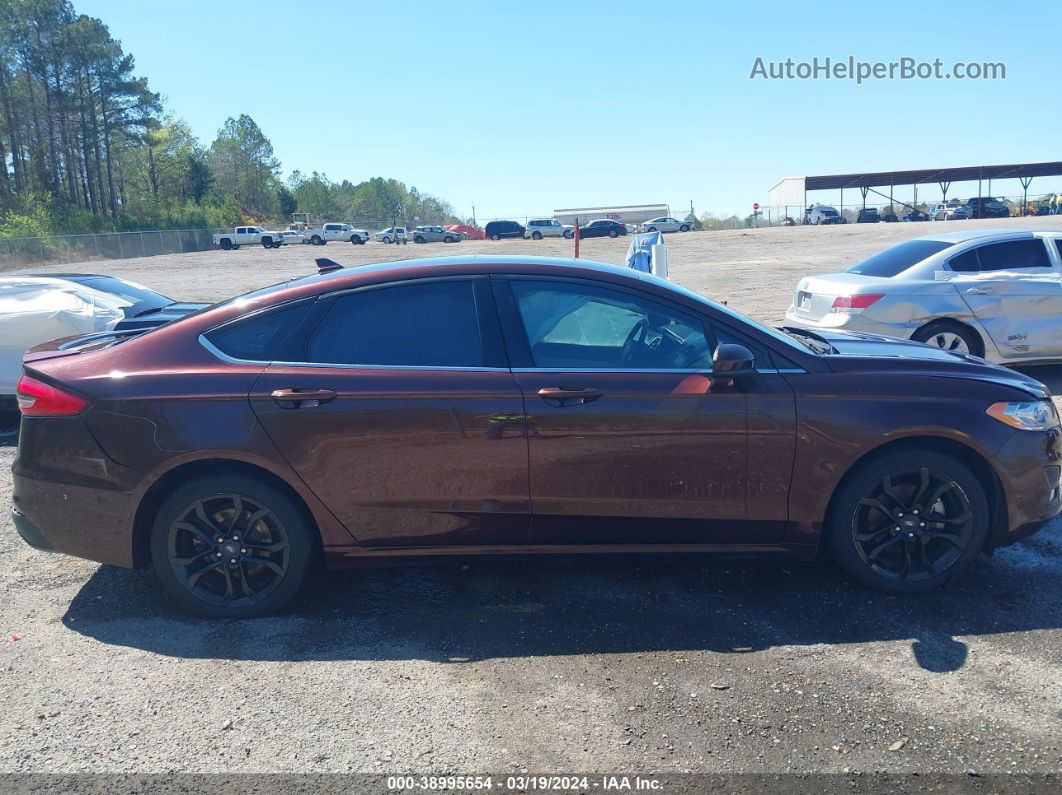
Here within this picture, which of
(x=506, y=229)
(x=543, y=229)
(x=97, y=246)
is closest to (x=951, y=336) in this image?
(x=97, y=246)

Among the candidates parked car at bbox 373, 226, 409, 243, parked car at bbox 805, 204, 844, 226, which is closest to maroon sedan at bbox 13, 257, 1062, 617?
parked car at bbox 805, 204, 844, 226

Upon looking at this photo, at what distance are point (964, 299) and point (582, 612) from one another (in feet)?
21.9

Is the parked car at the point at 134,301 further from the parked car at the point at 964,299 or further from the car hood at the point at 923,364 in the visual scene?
the parked car at the point at 964,299

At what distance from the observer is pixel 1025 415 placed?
4.10 meters

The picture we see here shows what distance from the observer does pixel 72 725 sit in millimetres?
3236

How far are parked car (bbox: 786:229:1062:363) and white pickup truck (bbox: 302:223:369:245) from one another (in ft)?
199

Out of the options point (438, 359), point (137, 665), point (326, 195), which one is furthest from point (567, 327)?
point (326, 195)

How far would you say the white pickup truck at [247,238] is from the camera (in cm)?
6209

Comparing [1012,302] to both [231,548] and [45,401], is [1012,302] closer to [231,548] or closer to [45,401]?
[231,548]

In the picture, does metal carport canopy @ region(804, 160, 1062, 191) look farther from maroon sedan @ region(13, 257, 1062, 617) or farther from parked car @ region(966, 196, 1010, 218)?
maroon sedan @ region(13, 257, 1062, 617)

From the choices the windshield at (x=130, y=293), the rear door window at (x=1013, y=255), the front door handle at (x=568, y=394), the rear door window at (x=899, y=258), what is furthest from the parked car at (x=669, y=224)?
the front door handle at (x=568, y=394)

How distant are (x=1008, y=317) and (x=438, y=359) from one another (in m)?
7.22

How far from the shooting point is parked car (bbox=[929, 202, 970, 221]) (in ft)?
197

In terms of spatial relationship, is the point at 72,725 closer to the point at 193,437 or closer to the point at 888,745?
the point at 193,437
